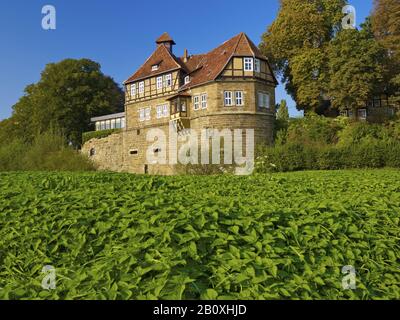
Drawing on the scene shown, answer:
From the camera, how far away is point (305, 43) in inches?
1486

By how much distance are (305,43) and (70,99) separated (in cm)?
2697

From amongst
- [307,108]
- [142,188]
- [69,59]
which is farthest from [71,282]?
[69,59]

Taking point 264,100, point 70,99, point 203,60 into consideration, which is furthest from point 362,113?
point 70,99

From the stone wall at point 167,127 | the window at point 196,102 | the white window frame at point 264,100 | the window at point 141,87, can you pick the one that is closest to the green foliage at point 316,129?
the stone wall at point 167,127

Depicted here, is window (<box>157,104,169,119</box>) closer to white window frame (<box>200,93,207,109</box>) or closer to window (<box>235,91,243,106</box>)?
white window frame (<box>200,93,207,109</box>)

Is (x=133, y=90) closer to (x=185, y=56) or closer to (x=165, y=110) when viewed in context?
(x=165, y=110)

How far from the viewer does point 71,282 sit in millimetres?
3623

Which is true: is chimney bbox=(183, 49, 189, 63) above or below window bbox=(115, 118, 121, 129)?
above

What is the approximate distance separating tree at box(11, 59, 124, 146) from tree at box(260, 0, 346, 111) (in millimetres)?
21717

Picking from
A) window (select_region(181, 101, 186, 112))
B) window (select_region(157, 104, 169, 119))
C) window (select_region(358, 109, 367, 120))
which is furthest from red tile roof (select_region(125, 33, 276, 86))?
window (select_region(358, 109, 367, 120))

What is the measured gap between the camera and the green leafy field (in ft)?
11.7

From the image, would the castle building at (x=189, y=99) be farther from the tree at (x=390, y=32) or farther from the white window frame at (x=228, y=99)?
the tree at (x=390, y=32)

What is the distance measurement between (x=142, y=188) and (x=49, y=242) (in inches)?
122

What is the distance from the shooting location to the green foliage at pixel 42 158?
1858cm
